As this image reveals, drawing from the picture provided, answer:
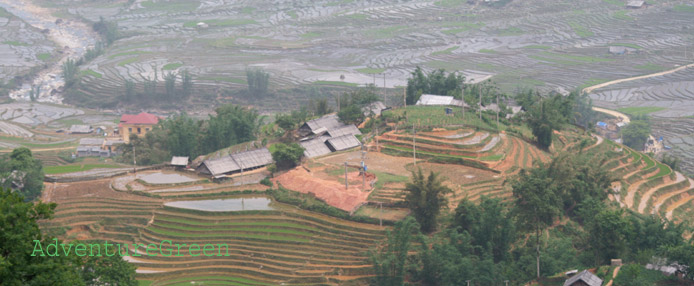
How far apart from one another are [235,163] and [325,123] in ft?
18.7

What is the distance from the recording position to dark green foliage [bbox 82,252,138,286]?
16.2 metres

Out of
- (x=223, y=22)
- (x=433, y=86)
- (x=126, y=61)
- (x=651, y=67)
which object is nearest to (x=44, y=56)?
(x=126, y=61)

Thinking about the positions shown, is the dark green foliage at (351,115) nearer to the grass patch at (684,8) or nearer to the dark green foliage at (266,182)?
the dark green foliage at (266,182)

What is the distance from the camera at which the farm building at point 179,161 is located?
3136 centimetres

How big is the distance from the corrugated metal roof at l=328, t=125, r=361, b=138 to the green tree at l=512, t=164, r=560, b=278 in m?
10.4

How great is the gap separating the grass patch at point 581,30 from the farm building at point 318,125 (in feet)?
139

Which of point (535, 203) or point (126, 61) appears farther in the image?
point (126, 61)

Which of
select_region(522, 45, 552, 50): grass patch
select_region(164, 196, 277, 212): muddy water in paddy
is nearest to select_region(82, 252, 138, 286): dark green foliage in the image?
select_region(164, 196, 277, 212): muddy water in paddy

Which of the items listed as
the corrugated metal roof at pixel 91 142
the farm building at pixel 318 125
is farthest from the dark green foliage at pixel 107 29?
the farm building at pixel 318 125

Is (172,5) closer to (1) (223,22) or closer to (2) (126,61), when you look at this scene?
(1) (223,22)

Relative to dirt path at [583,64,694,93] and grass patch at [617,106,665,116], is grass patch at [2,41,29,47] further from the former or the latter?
grass patch at [617,106,665,116]

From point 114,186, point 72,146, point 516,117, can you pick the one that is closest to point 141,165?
point 114,186

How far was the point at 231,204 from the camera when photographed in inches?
1051

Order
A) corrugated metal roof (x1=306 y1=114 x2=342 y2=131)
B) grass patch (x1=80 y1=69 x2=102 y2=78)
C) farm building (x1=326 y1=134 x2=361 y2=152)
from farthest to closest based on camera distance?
grass patch (x1=80 y1=69 x2=102 y2=78)
corrugated metal roof (x1=306 y1=114 x2=342 y2=131)
farm building (x1=326 y1=134 x2=361 y2=152)
